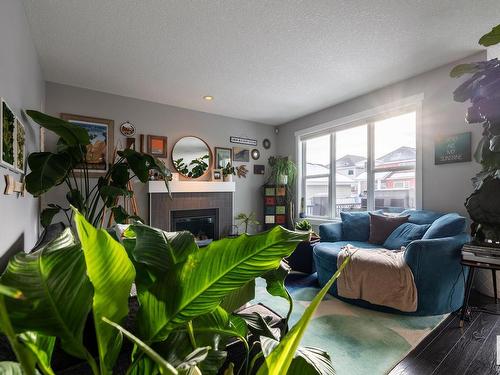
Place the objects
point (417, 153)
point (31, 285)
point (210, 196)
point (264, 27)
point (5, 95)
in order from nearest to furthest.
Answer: point (31, 285) → point (5, 95) → point (264, 27) → point (417, 153) → point (210, 196)

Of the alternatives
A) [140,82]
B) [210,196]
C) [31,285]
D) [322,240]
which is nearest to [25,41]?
[140,82]

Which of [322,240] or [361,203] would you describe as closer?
[322,240]

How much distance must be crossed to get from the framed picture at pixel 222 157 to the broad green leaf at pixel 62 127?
8.39 ft

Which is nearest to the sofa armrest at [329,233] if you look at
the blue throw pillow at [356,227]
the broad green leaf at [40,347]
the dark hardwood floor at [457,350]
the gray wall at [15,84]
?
the blue throw pillow at [356,227]

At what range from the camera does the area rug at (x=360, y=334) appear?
5.16ft

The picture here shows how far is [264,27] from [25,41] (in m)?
1.95

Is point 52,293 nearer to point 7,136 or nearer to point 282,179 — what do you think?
point 7,136

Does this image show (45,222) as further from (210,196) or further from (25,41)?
(210,196)

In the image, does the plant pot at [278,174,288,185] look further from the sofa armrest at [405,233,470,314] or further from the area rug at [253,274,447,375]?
the sofa armrest at [405,233,470,314]

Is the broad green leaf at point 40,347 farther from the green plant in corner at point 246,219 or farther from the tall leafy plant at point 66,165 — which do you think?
the green plant in corner at point 246,219

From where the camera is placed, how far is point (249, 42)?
237cm

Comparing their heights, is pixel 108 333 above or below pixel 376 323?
above

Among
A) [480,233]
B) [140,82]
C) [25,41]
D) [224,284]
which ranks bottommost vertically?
[480,233]

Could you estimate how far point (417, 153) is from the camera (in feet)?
10.2
